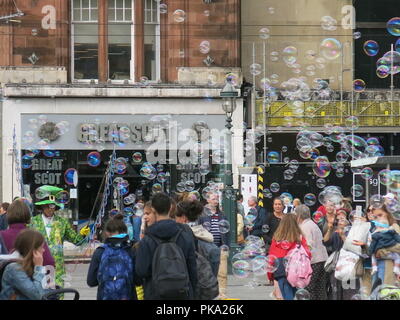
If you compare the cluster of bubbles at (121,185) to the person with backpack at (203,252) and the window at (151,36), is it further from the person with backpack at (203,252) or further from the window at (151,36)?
the person with backpack at (203,252)

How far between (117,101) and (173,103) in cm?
165

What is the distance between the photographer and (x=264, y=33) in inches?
1116

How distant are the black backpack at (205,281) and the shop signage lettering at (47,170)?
17800 millimetres

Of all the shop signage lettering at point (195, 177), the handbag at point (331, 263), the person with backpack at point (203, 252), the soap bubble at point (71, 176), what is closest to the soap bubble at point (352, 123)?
the shop signage lettering at point (195, 177)

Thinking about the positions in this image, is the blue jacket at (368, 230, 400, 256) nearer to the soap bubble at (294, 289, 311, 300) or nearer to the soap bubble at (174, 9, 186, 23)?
the soap bubble at (294, 289, 311, 300)

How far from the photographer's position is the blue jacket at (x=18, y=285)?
295 inches

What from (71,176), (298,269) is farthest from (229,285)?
(71,176)

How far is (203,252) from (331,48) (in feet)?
57.3

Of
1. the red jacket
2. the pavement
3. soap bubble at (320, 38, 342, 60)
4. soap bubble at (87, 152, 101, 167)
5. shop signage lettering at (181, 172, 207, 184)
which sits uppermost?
soap bubble at (320, 38, 342, 60)

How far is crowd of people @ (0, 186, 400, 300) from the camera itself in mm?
8180

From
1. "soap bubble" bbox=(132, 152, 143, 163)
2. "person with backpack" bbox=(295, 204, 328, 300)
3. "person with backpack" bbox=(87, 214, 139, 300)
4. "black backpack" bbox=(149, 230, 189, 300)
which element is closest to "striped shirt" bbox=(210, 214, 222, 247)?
"person with backpack" bbox=(295, 204, 328, 300)

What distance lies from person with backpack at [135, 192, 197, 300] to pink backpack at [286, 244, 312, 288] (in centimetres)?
246

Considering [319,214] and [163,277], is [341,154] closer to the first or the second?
[319,214]

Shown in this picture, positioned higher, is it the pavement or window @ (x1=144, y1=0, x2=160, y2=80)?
window @ (x1=144, y1=0, x2=160, y2=80)
